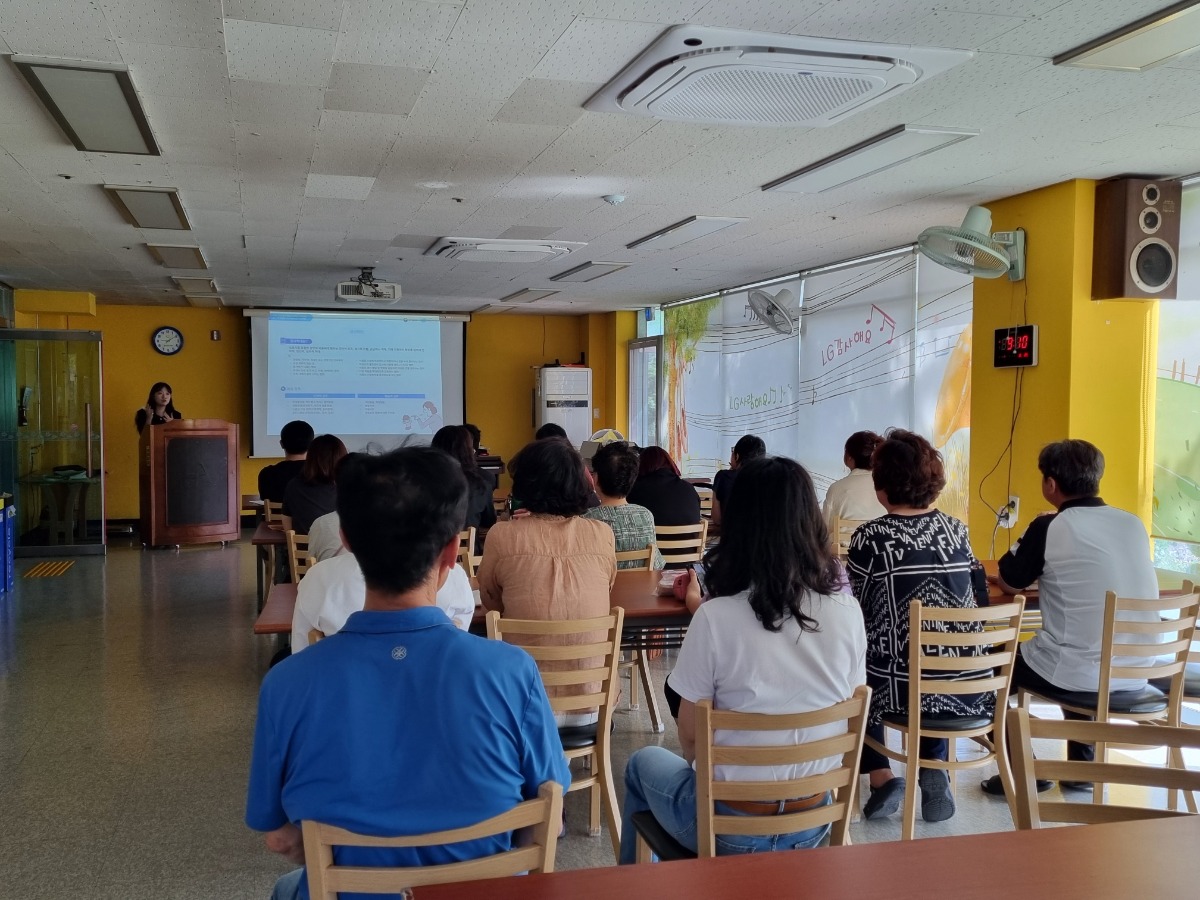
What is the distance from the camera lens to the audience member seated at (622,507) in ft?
14.0

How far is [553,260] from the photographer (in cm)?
793

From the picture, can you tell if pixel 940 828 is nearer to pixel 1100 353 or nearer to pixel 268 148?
pixel 1100 353

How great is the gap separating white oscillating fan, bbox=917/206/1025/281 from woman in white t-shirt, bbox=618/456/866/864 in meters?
2.96

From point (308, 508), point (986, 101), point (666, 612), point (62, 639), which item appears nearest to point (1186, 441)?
point (986, 101)

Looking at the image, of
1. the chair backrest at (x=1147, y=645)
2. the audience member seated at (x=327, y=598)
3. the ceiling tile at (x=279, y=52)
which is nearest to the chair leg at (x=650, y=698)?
the chair backrest at (x=1147, y=645)

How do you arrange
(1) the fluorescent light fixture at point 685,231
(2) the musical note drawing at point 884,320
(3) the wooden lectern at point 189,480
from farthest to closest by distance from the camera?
(3) the wooden lectern at point 189,480 < (2) the musical note drawing at point 884,320 < (1) the fluorescent light fixture at point 685,231

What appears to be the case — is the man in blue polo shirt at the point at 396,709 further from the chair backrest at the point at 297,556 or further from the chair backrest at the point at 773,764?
the chair backrest at the point at 297,556

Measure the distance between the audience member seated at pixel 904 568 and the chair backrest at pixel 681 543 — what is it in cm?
166

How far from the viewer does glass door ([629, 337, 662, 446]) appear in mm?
11820

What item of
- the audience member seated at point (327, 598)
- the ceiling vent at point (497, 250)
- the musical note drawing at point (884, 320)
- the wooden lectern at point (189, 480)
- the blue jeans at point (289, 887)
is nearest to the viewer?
the blue jeans at point (289, 887)

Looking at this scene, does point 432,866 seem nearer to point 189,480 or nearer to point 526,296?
point 189,480

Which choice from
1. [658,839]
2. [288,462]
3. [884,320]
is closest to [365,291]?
[288,462]

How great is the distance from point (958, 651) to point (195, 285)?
8359mm

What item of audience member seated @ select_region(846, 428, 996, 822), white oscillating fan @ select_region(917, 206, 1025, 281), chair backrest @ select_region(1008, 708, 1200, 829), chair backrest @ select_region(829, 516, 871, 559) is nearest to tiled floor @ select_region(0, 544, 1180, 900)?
audience member seated @ select_region(846, 428, 996, 822)
